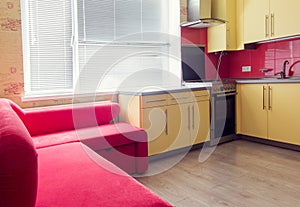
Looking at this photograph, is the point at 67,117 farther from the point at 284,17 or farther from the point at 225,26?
the point at 284,17

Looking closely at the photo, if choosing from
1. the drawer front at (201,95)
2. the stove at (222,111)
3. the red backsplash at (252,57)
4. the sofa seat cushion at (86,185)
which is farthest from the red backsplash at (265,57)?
the sofa seat cushion at (86,185)

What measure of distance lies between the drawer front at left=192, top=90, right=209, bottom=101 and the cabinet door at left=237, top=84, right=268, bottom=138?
66 centimetres

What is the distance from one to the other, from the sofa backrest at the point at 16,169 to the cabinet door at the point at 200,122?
2.68m

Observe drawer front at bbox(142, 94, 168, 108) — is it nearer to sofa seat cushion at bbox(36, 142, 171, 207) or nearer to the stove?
the stove

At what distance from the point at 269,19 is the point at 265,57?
0.60m

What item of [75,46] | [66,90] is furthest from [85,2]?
[66,90]

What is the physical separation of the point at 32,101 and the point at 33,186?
Answer: 218 centimetres

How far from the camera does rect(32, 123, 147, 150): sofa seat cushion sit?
92.4 inches

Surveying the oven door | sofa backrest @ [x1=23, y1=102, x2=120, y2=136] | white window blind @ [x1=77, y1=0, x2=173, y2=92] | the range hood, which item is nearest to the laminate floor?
the oven door

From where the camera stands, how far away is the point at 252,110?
3.80 meters

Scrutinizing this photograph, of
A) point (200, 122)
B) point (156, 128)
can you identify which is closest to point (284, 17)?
point (200, 122)

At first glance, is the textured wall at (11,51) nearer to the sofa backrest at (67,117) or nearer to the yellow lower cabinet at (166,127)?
the sofa backrest at (67,117)

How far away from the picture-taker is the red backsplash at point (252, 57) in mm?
3703

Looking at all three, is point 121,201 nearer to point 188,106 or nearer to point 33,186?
point 33,186
